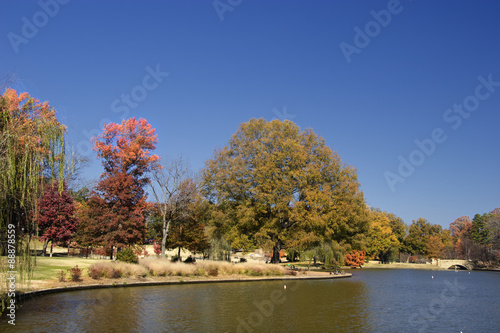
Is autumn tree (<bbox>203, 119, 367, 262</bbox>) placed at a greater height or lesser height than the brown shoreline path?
greater

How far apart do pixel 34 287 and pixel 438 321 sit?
1979 centimetres

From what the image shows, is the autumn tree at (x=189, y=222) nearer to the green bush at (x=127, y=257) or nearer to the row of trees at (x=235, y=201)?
the row of trees at (x=235, y=201)

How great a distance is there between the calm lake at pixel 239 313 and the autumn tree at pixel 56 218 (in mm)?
19625

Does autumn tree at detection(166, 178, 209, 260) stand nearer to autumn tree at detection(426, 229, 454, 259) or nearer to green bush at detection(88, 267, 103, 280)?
green bush at detection(88, 267, 103, 280)

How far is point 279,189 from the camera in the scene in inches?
1547

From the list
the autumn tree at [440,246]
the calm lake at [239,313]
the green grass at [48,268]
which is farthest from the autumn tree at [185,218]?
the autumn tree at [440,246]

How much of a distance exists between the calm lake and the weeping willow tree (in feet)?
8.56

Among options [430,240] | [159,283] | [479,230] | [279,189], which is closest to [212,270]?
[159,283]

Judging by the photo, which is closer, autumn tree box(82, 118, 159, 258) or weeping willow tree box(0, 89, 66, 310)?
weeping willow tree box(0, 89, 66, 310)

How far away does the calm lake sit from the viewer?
549 inches

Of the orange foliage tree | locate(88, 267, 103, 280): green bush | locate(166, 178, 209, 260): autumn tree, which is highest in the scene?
locate(166, 178, 209, 260): autumn tree

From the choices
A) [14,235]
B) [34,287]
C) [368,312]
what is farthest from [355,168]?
[14,235]

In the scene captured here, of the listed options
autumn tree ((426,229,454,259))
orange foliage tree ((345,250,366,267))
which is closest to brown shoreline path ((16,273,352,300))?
orange foliage tree ((345,250,366,267))

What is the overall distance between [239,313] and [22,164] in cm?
1069
